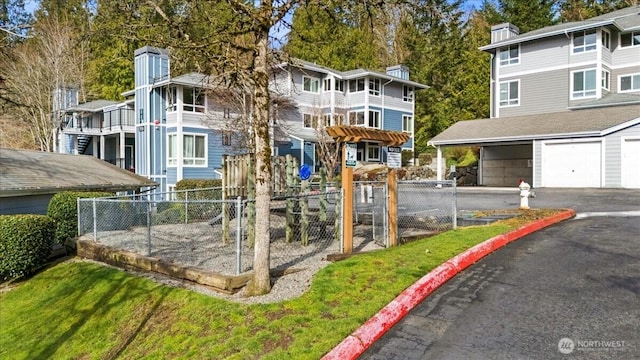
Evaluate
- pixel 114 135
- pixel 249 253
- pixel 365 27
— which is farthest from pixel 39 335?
pixel 114 135

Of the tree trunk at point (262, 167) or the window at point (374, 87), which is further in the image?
the window at point (374, 87)

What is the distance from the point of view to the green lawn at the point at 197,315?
5117 mm

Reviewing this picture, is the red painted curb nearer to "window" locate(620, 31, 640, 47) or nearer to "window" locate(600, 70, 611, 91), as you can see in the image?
"window" locate(600, 70, 611, 91)

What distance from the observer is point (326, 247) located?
9953 millimetres

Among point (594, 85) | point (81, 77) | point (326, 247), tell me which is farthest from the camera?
point (81, 77)

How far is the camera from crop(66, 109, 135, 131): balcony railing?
30.9 m

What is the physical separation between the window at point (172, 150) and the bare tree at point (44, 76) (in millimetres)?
10529

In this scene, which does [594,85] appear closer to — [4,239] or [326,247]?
[326,247]

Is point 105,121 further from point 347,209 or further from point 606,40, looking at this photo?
point 606,40

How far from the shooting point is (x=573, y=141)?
74.2ft

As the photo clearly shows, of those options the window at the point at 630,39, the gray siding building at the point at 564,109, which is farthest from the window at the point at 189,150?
the window at the point at 630,39

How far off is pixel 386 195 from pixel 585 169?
18.2 m

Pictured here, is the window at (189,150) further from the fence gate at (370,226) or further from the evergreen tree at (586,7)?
the evergreen tree at (586,7)

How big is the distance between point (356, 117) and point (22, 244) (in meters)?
28.4
